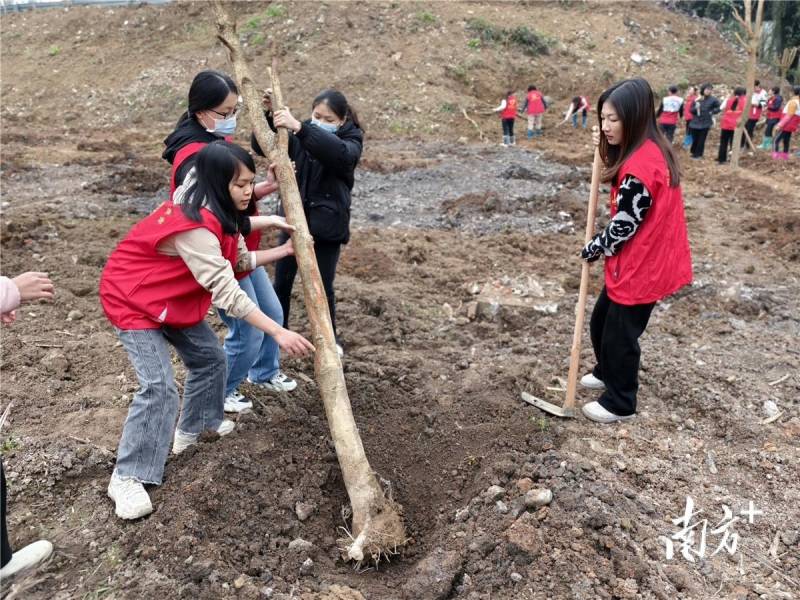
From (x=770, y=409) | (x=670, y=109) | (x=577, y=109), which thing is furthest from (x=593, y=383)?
(x=577, y=109)

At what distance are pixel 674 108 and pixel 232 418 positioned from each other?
14.3 meters

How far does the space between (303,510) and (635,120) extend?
250 cm

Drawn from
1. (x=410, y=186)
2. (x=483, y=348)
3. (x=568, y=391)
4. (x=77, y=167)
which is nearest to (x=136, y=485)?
(x=568, y=391)

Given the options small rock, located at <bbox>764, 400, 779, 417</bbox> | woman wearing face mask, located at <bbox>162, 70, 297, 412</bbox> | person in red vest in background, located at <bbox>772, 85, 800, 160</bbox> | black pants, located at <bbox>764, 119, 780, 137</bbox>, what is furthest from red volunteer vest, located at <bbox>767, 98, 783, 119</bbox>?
woman wearing face mask, located at <bbox>162, 70, 297, 412</bbox>

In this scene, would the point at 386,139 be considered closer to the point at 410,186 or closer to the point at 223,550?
the point at 410,186

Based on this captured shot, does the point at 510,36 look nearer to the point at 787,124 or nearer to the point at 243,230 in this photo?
the point at 787,124

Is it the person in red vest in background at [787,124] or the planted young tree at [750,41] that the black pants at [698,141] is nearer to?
the person in red vest in background at [787,124]

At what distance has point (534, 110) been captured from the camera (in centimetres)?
1638

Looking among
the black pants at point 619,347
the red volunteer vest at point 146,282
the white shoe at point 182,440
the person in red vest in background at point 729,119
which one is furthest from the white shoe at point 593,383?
the person in red vest in background at point 729,119

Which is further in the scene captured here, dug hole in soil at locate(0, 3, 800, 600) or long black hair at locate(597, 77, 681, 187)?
long black hair at locate(597, 77, 681, 187)

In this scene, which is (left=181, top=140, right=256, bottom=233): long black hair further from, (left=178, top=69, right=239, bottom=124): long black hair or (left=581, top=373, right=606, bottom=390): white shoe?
(left=581, top=373, right=606, bottom=390): white shoe

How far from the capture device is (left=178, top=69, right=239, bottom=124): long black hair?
3.09m

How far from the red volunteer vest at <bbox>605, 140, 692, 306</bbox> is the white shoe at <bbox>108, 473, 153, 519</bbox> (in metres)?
2.58

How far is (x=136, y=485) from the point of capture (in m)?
2.83
